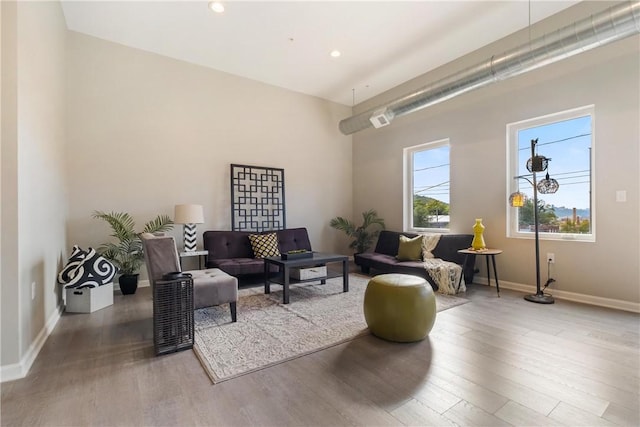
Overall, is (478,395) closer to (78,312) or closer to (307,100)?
(78,312)

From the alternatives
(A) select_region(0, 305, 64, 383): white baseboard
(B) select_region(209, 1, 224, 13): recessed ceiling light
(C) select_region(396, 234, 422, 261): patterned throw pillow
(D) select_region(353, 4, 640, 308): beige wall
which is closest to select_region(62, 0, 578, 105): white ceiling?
(B) select_region(209, 1, 224, 13): recessed ceiling light

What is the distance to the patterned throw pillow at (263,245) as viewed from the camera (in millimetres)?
4637

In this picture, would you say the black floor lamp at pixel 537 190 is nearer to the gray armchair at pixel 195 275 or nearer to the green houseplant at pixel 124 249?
the gray armchair at pixel 195 275

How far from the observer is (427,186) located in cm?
534

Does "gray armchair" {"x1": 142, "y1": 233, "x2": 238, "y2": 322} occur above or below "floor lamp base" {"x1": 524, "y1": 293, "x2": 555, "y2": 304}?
above

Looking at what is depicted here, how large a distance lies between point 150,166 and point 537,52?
5.06 metres

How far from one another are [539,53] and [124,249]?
214 inches

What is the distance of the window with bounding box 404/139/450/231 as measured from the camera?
199 inches

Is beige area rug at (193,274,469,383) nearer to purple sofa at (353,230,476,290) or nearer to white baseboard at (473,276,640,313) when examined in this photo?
purple sofa at (353,230,476,290)

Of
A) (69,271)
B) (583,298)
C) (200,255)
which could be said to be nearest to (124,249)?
(69,271)

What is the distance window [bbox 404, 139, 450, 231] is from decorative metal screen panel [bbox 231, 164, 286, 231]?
2.36 meters

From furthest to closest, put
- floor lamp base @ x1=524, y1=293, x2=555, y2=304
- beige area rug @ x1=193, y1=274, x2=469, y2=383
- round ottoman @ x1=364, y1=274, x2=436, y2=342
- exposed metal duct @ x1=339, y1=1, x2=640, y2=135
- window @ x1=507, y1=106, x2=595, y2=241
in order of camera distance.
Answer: window @ x1=507, y1=106, x2=595, y2=241, floor lamp base @ x1=524, y1=293, x2=555, y2=304, exposed metal duct @ x1=339, y1=1, x2=640, y2=135, round ottoman @ x1=364, y1=274, x2=436, y2=342, beige area rug @ x1=193, y1=274, x2=469, y2=383

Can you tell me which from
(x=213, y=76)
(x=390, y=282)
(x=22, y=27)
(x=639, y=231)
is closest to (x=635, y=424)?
(x=390, y=282)

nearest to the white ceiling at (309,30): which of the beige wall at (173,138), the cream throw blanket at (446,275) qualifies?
the beige wall at (173,138)
